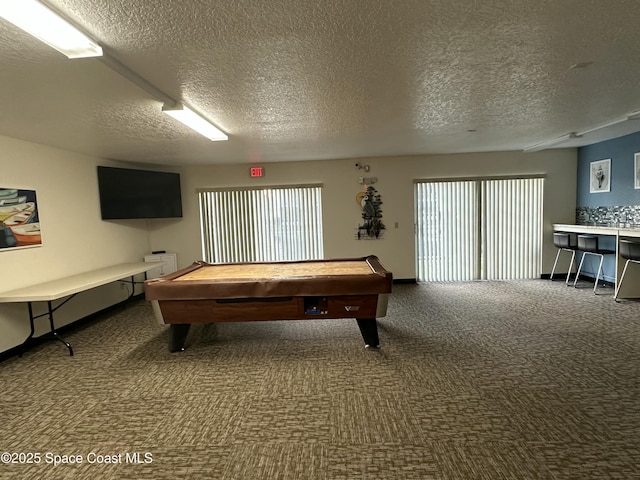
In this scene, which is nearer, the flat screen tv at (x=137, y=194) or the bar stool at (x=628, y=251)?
the bar stool at (x=628, y=251)

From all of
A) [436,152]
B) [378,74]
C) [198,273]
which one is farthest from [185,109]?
[436,152]

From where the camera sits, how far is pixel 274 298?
311cm

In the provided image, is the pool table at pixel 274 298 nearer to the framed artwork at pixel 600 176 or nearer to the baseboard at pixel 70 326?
the baseboard at pixel 70 326

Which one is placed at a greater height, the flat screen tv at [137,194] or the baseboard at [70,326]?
the flat screen tv at [137,194]

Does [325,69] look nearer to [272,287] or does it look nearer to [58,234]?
[272,287]

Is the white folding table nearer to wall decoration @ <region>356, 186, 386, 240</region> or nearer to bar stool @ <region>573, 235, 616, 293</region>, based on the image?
wall decoration @ <region>356, 186, 386, 240</region>

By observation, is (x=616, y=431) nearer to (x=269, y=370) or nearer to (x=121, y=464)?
(x=269, y=370)

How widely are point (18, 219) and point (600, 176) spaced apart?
330 inches

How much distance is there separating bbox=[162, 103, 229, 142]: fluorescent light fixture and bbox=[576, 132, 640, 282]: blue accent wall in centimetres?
593

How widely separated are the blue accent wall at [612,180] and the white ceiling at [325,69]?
105 cm

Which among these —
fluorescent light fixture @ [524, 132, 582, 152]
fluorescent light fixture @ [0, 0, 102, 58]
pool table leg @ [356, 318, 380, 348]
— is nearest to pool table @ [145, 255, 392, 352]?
pool table leg @ [356, 318, 380, 348]

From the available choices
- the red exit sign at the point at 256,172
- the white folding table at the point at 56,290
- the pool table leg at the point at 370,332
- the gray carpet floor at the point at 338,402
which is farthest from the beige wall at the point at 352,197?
the pool table leg at the point at 370,332

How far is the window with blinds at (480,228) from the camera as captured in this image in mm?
5891

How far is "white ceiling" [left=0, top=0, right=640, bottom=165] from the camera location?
1.60 metres
